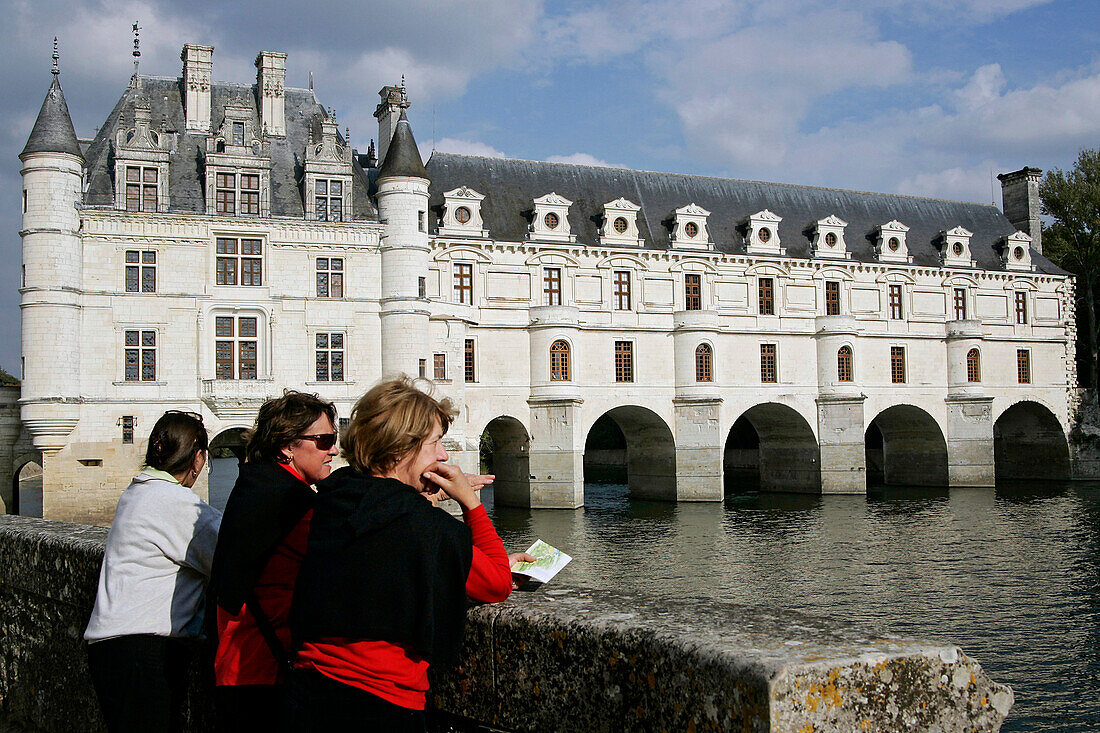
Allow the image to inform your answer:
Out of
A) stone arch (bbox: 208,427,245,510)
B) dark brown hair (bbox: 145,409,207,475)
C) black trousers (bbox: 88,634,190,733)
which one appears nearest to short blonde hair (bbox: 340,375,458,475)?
stone arch (bbox: 208,427,245,510)

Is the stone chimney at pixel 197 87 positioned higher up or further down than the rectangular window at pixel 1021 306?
higher up

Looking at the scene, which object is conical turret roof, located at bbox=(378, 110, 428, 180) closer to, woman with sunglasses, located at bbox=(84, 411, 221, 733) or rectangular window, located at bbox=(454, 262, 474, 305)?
rectangular window, located at bbox=(454, 262, 474, 305)

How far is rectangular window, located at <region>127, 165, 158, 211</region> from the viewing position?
2709cm

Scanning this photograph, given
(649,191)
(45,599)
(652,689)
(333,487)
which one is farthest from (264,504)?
(649,191)

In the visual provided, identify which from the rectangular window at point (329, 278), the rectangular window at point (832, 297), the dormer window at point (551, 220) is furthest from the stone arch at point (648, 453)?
the rectangular window at point (329, 278)

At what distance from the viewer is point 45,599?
4707mm

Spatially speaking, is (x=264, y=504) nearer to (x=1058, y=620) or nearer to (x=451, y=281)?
(x=1058, y=620)

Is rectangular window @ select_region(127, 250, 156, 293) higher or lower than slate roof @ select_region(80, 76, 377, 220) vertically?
lower

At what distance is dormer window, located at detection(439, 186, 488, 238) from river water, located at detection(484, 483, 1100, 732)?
10.1 meters

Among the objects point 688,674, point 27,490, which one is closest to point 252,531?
point 688,674

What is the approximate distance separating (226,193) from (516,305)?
420 inches

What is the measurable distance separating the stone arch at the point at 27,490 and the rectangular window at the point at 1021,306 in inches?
1557

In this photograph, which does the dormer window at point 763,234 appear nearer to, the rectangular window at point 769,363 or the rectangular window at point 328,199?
the rectangular window at point 769,363

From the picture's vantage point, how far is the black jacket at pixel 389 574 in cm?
247
